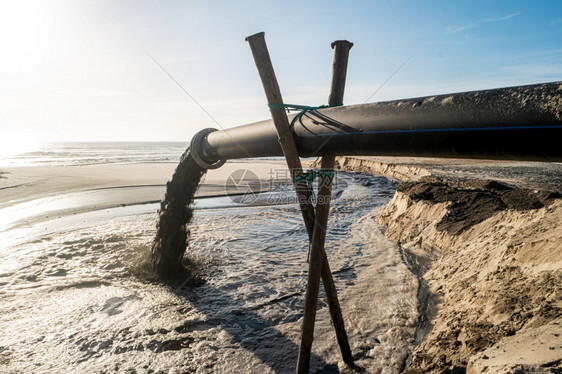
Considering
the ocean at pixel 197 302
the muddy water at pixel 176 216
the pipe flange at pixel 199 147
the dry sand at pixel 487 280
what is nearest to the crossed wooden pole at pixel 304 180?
the ocean at pixel 197 302

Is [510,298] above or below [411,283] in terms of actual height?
above

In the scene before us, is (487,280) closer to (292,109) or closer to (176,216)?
(292,109)

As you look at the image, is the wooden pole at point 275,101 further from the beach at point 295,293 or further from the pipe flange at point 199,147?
the pipe flange at point 199,147

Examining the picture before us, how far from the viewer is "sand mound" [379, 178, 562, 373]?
7.32ft

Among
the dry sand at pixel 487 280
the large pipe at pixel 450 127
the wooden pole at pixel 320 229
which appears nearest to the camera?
the large pipe at pixel 450 127

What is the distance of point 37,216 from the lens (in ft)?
32.7

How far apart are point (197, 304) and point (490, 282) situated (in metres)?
3.88

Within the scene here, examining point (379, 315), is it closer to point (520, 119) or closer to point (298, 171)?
point (298, 171)

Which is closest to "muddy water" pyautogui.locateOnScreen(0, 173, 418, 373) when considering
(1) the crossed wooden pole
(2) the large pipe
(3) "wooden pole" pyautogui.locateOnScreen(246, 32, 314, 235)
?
(1) the crossed wooden pole

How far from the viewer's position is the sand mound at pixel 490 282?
7.32 ft

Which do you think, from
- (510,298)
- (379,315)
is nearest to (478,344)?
(510,298)

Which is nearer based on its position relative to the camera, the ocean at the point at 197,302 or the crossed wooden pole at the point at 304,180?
the crossed wooden pole at the point at 304,180

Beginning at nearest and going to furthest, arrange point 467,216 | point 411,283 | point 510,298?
point 510,298 < point 411,283 < point 467,216

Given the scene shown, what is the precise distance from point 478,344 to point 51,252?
768 cm
